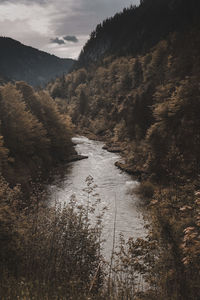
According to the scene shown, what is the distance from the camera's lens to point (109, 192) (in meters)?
25.0

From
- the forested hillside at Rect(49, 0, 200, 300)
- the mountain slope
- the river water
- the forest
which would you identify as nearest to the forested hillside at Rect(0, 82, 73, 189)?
the forest

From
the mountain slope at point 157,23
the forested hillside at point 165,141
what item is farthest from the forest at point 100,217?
the mountain slope at point 157,23

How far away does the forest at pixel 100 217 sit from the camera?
7.52m

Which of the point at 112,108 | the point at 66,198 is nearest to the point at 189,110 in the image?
the point at 66,198

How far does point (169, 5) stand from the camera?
6299 inches

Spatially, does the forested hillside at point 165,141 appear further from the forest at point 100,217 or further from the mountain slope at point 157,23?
the mountain slope at point 157,23

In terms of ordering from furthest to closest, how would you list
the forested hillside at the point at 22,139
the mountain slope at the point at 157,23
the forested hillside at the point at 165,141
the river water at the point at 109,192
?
1. the mountain slope at the point at 157,23
2. the forested hillside at the point at 22,139
3. the river water at the point at 109,192
4. the forested hillside at the point at 165,141

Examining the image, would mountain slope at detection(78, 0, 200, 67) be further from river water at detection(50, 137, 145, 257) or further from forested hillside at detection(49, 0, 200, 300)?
river water at detection(50, 137, 145, 257)

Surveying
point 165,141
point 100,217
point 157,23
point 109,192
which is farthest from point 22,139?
point 157,23

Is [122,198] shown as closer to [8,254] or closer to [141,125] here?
[8,254]

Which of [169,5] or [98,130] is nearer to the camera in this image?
[98,130]

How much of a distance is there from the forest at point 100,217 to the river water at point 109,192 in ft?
3.98

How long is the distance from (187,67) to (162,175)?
22403mm

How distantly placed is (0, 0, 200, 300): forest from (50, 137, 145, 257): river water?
1.21m
